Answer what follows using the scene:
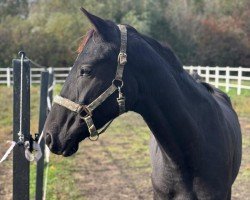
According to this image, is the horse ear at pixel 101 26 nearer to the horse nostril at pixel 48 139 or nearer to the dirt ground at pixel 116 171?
the horse nostril at pixel 48 139

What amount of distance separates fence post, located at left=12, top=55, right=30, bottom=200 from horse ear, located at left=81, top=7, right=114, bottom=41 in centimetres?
81

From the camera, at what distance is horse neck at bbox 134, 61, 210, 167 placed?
2645 mm

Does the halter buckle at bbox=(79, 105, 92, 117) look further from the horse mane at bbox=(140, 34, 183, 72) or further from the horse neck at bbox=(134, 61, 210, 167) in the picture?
the horse mane at bbox=(140, 34, 183, 72)

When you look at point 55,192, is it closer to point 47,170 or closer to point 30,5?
point 47,170

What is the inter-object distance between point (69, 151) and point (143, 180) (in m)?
3.89

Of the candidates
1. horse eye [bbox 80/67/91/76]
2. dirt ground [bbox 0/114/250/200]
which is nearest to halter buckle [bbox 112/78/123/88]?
horse eye [bbox 80/67/91/76]

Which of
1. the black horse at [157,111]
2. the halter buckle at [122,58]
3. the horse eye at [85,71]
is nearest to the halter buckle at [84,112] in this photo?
the black horse at [157,111]

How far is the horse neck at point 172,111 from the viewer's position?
264 cm

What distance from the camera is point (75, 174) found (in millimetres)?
6574

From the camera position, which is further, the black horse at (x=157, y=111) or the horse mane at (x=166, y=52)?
the horse mane at (x=166, y=52)

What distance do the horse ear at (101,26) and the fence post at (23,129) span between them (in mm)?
814

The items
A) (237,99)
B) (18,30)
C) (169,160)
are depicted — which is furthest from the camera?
(18,30)

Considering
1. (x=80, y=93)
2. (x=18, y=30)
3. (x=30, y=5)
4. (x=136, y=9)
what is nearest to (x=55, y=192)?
(x=80, y=93)

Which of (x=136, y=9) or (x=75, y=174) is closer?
(x=75, y=174)
